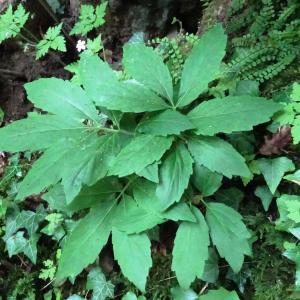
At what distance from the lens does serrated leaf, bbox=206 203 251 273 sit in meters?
2.05

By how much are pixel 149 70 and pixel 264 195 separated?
96 cm

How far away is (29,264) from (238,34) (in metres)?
2.25

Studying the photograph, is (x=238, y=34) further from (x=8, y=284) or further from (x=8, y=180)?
(x=8, y=284)

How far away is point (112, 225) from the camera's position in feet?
7.22

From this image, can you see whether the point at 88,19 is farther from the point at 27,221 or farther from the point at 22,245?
the point at 22,245

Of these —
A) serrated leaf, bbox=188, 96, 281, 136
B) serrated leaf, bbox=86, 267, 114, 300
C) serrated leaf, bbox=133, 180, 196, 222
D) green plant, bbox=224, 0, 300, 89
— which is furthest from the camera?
serrated leaf, bbox=86, 267, 114, 300

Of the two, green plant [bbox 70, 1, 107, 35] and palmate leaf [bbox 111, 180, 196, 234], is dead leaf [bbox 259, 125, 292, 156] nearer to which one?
palmate leaf [bbox 111, 180, 196, 234]

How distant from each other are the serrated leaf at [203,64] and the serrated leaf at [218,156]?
0.24m

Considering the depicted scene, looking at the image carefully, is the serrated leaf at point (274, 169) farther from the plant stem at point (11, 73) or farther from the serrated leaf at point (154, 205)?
the plant stem at point (11, 73)

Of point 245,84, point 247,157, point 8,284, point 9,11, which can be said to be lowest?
point 8,284

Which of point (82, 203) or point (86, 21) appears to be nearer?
point (82, 203)

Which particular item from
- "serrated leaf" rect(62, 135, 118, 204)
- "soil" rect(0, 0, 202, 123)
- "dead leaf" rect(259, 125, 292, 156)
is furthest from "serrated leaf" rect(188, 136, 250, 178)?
"soil" rect(0, 0, 202, 123)

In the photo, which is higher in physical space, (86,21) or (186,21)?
(86,21)

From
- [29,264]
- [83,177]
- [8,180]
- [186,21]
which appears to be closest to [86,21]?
[186,21]
